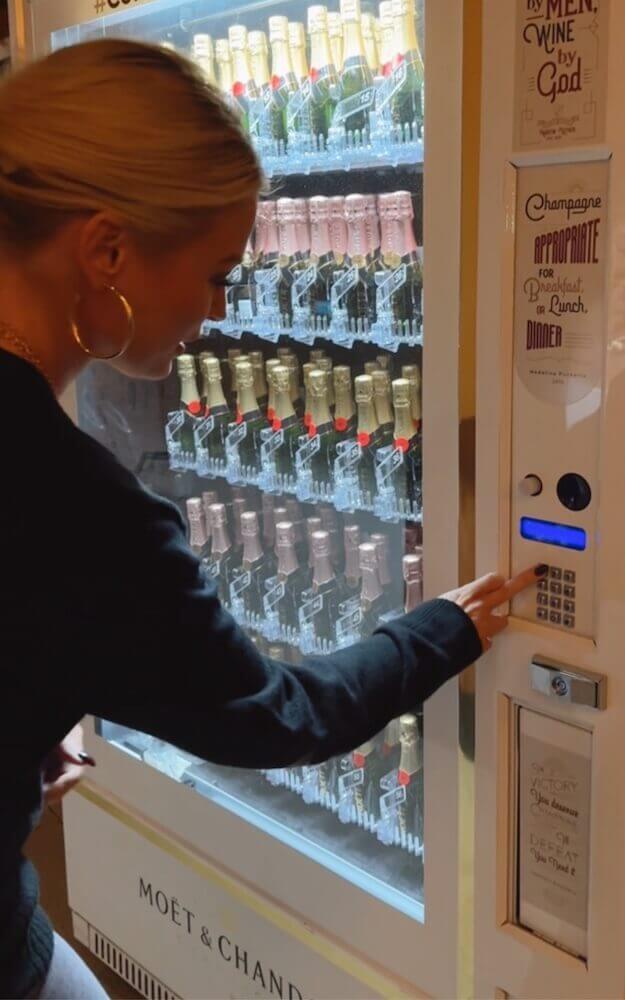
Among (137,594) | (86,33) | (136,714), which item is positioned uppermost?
(86,33)

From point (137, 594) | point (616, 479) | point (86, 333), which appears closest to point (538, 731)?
point (616, 479)

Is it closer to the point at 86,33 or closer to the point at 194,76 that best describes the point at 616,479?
the point at 194,76

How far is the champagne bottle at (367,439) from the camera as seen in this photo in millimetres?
1695

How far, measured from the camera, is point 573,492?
49.6 inches

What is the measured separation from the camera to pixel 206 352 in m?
2.00

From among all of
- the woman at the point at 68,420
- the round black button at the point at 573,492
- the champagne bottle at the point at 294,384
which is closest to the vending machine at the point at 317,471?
the champagne bottle at the point at 294,384

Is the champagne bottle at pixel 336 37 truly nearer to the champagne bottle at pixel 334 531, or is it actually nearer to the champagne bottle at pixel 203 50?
the champagne bottle at pixel 203 50

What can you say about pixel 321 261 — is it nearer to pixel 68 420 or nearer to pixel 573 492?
pixel 573 492

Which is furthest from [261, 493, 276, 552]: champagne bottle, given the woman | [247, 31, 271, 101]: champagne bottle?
the woman

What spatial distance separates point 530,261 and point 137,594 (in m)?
0.64

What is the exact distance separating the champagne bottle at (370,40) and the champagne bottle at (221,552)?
85cm

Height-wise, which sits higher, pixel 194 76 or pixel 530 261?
pixel 194 76

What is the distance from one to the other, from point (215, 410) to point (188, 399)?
69mm

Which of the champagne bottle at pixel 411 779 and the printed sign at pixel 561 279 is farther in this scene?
the champagne bottle at pixel 411 779
